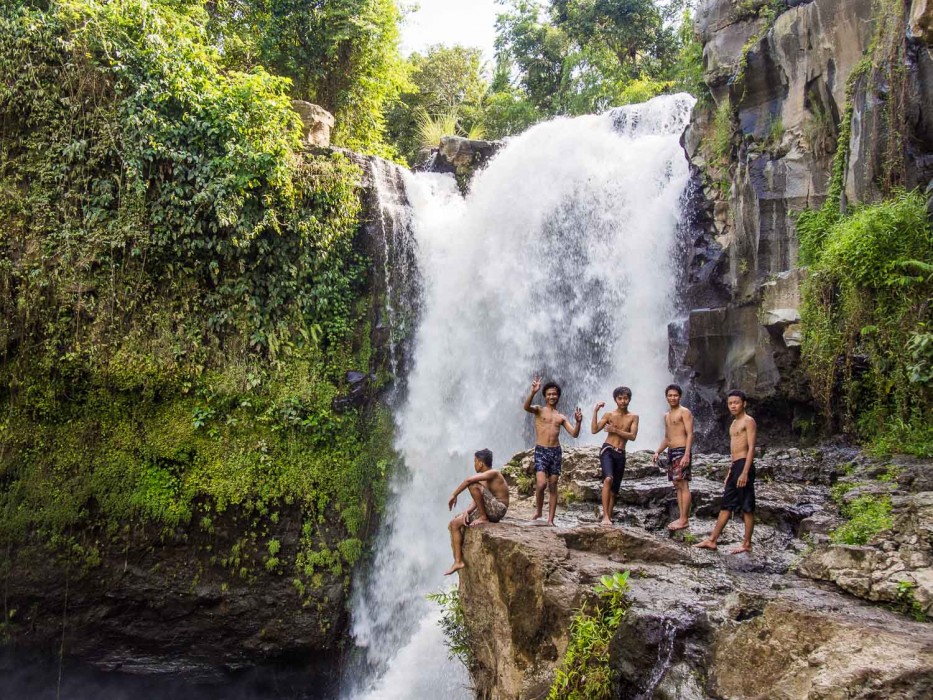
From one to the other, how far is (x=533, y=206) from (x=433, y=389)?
397cm

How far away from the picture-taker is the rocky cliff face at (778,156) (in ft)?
25.9

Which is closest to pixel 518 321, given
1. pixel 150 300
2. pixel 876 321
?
pixel 876 321

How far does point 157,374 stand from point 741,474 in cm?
838

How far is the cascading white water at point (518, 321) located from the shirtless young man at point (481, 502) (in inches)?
168

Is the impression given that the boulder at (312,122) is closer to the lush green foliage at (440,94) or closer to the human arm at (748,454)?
the lush green foliage at (440,94)

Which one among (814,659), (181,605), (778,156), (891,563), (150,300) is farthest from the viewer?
(150,300)

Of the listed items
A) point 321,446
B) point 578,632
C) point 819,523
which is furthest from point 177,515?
point 819,523

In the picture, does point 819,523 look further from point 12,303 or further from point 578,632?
point 12,303

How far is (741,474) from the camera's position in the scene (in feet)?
17.8

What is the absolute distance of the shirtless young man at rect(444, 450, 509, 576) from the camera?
19.3ft

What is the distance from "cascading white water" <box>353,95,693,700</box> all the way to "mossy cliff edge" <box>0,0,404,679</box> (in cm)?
77

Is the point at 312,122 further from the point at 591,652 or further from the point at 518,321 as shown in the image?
the point at 591,652

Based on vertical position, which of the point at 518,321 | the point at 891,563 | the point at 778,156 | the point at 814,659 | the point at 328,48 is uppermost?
the point at 328,48

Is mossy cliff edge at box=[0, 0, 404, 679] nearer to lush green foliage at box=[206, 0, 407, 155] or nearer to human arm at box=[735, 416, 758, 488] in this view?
lush green foliage at box=[206, 0, 407, 155]
